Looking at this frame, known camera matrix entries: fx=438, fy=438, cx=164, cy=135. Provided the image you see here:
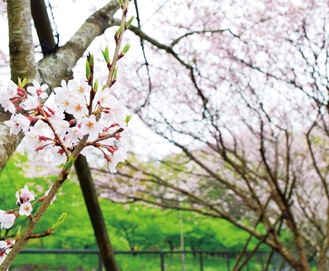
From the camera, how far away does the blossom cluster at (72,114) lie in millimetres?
963

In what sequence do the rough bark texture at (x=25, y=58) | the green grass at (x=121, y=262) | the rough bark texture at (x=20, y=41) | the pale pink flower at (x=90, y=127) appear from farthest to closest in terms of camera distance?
1. the green grass at (x=121, y=262)
2. the rough bark texture at (x=20, y=41)
3. the rough bark texture at (x=25, y=58)
4. the pale pink flower at (x=90, y=127)

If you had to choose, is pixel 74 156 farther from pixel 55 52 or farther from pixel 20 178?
pixel 20 178

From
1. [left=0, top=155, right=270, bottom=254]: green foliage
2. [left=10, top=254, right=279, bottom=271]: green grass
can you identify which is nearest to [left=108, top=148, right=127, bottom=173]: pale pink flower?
[left=10, top=254, right=279, bottom=271]: green grass

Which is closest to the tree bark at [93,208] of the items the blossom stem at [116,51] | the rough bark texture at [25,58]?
the rough bark texture at [25,58]

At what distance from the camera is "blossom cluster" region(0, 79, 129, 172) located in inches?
37.9

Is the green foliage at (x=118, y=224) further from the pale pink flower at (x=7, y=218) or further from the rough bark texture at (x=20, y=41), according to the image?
the pale pink flower at (x=7, y=218)

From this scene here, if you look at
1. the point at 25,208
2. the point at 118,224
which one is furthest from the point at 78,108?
the point at 118,224

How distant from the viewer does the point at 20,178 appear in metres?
9.27

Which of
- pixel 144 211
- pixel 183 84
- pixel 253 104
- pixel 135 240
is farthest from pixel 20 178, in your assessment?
pixel 135 240

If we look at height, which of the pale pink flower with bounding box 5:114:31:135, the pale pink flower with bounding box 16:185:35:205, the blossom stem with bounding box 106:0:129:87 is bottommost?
the pale pink flower with bounding box 16:185:35:205

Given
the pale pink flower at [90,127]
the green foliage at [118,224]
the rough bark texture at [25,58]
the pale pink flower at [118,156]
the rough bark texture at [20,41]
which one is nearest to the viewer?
the pale pink flower at [90,127]

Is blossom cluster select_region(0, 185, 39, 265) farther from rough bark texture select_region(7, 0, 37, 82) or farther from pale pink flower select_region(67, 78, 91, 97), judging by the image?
rough bark texture select_region(7, 0, 37, 82)

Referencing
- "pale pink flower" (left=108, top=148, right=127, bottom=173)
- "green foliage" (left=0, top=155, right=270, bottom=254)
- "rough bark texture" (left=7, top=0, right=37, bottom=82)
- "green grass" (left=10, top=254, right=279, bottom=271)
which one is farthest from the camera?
"green foliage" (left=0, top=155, right=270, bottom=254)

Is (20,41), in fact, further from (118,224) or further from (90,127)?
(118,224)
